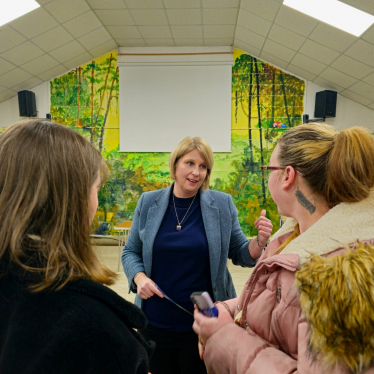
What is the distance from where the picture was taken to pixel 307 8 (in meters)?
4.07

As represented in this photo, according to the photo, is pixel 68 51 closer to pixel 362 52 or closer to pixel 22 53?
pixel 22 53

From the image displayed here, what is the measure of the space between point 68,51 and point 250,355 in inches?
245

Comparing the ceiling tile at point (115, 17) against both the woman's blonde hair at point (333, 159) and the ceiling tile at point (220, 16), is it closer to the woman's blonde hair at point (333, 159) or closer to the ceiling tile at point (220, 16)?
the ceiling tile at point (220, 16)

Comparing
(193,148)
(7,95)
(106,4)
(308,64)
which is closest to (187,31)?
(106,4)

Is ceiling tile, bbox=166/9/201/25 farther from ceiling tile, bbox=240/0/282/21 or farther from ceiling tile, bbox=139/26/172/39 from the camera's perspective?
ceiling tile, bbox=240/0/282/21

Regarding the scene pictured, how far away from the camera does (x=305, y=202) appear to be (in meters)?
0.98

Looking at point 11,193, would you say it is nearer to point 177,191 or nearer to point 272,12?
point 177,191

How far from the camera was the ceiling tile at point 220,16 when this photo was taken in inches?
193

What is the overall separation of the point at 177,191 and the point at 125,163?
4.90 m

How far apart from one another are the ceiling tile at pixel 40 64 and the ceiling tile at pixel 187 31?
232 cm

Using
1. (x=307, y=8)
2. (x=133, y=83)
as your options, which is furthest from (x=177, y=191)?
(x=133, y=83)

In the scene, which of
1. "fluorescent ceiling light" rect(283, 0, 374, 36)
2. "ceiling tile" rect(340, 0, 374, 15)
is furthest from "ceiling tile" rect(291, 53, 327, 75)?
"ceiling tile" rect(340, 0, 374, 15)

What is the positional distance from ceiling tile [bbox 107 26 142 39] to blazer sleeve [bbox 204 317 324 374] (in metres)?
5.72

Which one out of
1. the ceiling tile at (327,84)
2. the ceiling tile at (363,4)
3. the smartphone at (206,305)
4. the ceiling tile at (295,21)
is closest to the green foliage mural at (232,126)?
the ceiling tile at (327,84)
